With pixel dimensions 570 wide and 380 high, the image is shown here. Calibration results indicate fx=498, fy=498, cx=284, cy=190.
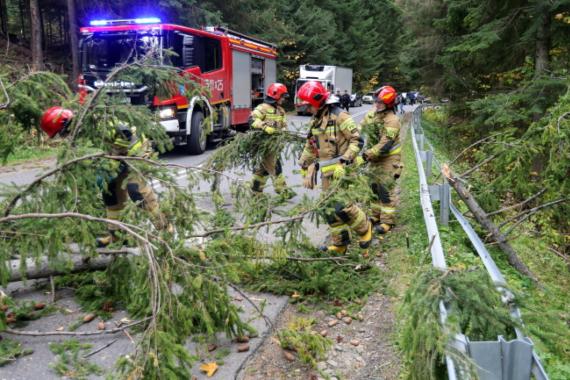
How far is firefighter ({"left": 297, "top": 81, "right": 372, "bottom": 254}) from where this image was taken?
5.11 meters

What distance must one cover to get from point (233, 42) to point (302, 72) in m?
18.8

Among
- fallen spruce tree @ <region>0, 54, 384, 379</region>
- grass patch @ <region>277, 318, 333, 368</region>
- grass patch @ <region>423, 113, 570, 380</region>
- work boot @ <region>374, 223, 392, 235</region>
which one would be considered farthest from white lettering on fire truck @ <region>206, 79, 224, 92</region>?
grass patch @ <region>277, 318, 333, 368</region>

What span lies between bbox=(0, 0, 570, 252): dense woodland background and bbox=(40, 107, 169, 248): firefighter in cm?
253

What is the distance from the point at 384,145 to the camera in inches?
238

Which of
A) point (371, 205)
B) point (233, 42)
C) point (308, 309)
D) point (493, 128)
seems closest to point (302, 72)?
point (233, 42)

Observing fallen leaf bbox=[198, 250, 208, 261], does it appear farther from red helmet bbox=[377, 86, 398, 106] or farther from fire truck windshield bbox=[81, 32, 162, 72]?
fire truck windshield bbox=[81, 32, 162, 72]

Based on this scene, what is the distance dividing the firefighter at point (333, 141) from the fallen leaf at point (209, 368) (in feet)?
6.81

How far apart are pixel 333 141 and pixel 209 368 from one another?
3.14 m

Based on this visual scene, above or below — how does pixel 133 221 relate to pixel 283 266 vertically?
above

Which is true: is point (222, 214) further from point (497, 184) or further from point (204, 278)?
point (497, 184)

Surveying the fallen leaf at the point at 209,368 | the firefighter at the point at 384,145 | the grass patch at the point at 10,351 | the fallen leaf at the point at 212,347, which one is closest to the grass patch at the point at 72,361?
the grass patch at the point at 10,351

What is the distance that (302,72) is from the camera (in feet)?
109

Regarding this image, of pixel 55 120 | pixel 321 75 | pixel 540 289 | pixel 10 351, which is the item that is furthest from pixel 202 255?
pixel 321 75

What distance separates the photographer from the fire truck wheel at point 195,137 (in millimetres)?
12484
